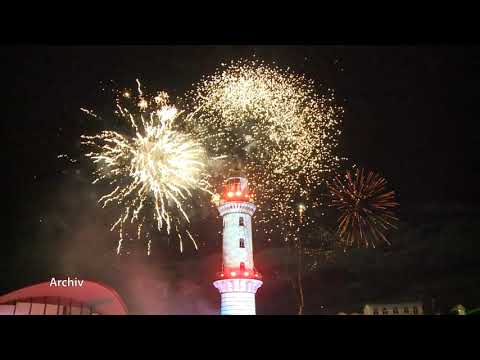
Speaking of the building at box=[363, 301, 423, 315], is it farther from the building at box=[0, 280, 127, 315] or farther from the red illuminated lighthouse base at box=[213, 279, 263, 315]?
the building at box=[0, 280, 127, 315]

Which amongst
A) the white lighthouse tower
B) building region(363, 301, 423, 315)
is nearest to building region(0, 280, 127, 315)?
the white lighthouse tower

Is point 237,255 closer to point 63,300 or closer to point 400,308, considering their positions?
point 63,300

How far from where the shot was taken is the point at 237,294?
128ft

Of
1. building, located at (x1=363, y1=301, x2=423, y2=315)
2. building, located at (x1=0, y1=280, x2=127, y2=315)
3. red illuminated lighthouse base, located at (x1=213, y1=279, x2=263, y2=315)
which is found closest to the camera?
building, located at (x1=0, y1=280, x2=127, y2=315)

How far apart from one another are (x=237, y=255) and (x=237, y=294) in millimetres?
3337

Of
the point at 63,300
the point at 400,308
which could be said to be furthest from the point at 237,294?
the point at 400,308

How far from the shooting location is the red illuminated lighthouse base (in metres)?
38.9

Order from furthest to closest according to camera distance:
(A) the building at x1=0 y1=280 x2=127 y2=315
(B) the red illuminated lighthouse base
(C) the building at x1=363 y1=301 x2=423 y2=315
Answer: (C) the building at x1=363 y1=301 x2=423 y2=315 → (B) the red illuminated lighthouse base → (A) the building at x1=0 y1=280 x2=127 y2=315

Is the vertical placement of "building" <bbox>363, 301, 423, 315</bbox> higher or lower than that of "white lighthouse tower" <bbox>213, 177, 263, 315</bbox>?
lower
